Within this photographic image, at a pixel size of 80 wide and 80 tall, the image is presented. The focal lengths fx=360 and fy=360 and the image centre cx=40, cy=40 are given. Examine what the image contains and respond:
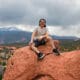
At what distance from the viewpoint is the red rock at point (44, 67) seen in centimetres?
1491

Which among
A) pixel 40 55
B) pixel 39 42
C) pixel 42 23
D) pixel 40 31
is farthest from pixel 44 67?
pixel 42 23

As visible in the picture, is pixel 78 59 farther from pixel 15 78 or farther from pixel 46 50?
pixel 15 78

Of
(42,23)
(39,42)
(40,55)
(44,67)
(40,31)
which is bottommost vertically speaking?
(44,67)

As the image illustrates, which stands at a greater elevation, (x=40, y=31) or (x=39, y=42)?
(x=40, y=31)

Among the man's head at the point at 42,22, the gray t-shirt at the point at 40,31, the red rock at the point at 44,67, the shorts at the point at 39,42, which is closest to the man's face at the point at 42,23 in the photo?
the man's head at the point at 42,22

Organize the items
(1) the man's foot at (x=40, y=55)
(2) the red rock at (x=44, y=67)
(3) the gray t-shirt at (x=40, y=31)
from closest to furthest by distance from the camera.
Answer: (2) the red rock at (x=44, y=67)
(1) the man's foot at (x=40, y=55)
(3) the gray t-shirt at (x=40, y=31)

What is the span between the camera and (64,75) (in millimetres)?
14938

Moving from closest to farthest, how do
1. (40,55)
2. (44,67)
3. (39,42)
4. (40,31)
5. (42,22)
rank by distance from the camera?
1. (44,67)
2. (40,55)
3. (42,22)
4. (39,42)
5. (40,31)

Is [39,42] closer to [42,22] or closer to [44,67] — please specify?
[42,22]

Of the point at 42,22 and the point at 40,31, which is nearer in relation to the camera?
the point at 42,22

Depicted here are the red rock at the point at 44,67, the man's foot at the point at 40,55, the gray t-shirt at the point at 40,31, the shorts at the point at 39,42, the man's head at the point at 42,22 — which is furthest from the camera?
the gray t-shirt at the point at 40,31

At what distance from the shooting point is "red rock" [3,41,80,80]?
14.9 metres

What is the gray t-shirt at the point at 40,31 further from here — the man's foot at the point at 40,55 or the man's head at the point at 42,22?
the man's foot at the point at 40,55

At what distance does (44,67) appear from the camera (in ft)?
50.6
